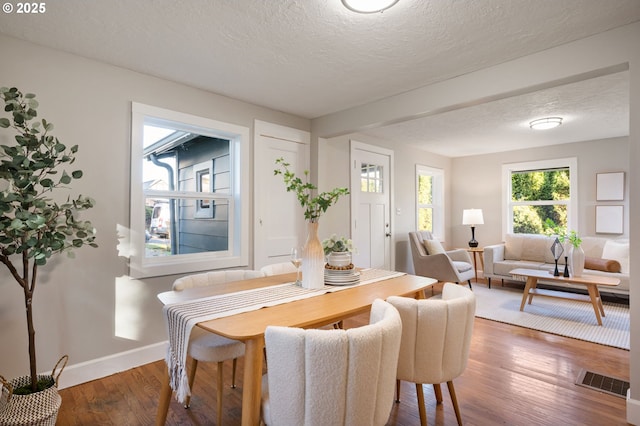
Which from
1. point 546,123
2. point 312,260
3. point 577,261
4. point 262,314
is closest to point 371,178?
point 546,123

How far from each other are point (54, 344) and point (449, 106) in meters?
3.50

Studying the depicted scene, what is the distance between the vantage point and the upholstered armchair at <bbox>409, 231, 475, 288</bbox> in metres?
4.70

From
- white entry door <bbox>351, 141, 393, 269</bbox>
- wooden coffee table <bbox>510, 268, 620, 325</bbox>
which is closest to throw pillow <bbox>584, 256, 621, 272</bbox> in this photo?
wooden coffee table <bbox>510, 268, 620, 325</bbox>

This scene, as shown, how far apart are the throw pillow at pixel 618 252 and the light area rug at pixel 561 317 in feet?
1.69

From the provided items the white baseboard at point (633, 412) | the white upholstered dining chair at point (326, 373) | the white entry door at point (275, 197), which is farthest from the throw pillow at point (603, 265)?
the white upholstered dining chair at point (326, 373)

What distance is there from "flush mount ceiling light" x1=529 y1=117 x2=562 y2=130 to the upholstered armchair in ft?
6.57

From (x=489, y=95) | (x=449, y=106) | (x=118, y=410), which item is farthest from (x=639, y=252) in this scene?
(x=118, y=410)

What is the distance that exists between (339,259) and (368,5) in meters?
1.46

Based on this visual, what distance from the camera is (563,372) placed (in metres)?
2.53

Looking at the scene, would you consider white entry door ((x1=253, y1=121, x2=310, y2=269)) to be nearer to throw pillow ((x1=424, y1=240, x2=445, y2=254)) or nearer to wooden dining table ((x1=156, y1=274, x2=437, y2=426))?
wooden dining table ((x1=156, y1=274, x2=437, y2=426))

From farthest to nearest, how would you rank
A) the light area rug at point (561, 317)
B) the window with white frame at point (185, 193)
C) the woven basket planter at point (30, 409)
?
the light area rug at point (561, 317)
the window with white frame at point (185, 193)
the woven basket planter at point (30, 409)

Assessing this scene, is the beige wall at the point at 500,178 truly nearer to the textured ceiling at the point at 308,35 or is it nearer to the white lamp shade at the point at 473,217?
the white lamp shade at the point at 473,217

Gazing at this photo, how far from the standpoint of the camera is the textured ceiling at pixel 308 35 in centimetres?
188

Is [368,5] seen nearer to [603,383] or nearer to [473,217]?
[603,383]
